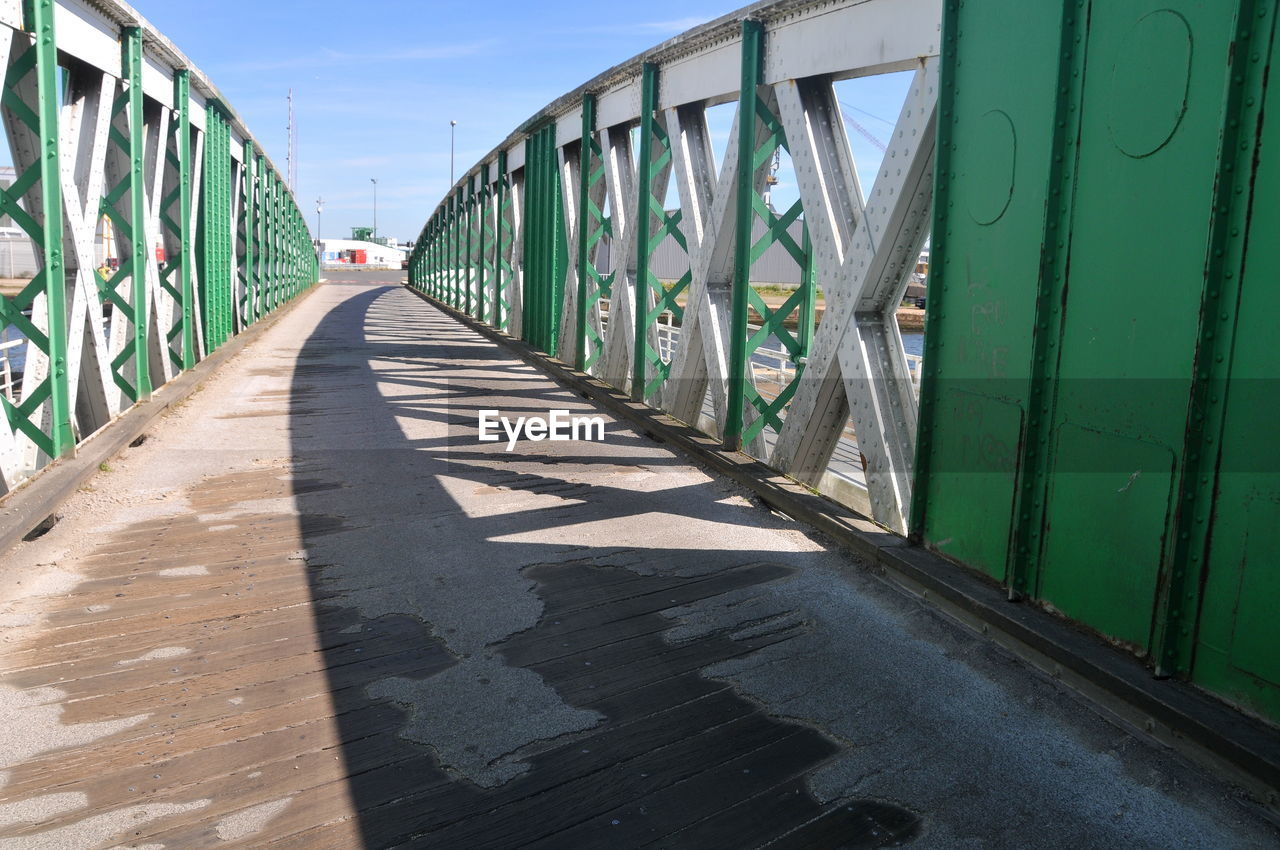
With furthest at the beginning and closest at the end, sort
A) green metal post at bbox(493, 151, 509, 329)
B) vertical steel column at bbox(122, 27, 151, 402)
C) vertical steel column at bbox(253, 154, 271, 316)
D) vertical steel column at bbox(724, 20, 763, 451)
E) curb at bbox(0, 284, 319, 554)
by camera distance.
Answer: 1. vertical steel column at bbox(253, 154, 271, 316)
2. green metal post at bbox(493, 151, 509, 329)
3. vertical steel column at bbox(122, 27, 151, 402)
4. vertical steel column at bbox(724, 20, 763, 451)
5. curb at bbox(0, 284, 319, 554)

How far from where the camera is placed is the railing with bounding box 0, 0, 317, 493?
20.0ft

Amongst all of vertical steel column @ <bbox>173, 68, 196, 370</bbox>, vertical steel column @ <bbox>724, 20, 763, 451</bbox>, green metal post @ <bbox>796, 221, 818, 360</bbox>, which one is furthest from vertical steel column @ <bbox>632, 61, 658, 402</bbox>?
vertical steel column @ <bbox>173, 68, 196, 370</bbox>

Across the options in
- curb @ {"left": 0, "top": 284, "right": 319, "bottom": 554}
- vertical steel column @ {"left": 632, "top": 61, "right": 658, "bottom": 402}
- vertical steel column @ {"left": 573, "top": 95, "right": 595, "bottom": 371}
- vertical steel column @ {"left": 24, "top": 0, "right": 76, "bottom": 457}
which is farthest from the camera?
vertical steel column @ {"left": 573, "top": 95, "right": 595, "bottom": 371}

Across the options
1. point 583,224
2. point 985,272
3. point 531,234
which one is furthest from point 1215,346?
point 531,234

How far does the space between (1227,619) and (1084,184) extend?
1.78 m

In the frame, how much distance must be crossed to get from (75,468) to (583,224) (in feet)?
25.2

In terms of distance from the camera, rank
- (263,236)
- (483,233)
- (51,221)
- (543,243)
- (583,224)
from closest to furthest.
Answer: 1. (51,221)
2. (583,224)
3. (543,243)
4. (483,233)
5. (263,236)

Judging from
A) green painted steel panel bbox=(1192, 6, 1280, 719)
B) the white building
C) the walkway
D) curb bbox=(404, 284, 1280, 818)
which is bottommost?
the walkway

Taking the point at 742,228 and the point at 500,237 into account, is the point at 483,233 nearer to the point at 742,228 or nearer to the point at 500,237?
the point at 500,237

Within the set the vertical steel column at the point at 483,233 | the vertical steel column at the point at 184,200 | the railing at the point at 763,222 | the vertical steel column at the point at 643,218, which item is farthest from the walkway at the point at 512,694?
the vertical steel column at the point at 483,233

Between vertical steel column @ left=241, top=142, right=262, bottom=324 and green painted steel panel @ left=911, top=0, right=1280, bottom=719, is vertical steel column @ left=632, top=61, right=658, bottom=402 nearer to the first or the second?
green painted steel panel @ left=911, top=0, right=1280, bottom=719

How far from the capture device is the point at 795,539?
602 centimetres

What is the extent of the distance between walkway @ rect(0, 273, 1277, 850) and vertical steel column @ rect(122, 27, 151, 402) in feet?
9.35

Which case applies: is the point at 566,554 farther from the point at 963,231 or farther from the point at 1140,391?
the point at 1140,391
